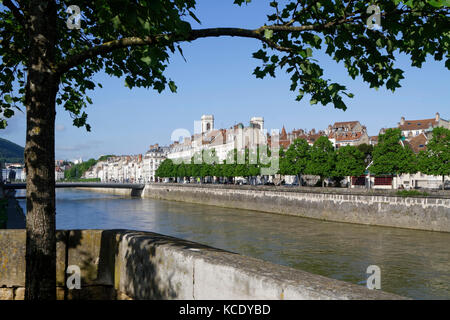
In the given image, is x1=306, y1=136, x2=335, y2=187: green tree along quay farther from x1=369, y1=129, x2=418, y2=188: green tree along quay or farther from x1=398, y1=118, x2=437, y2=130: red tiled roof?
x1=398, y1=118, x2=437, y2=130: red tiled roof

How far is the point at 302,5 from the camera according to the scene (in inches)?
215

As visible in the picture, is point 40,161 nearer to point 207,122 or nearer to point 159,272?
point 159,272

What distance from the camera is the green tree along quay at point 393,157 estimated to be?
51.7 meters

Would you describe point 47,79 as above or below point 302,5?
below

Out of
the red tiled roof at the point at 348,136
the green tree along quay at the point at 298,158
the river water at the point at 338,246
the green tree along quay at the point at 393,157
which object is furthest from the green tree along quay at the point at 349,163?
the red tiled roof at the point at 348,136

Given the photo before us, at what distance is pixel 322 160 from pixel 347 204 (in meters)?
17.7

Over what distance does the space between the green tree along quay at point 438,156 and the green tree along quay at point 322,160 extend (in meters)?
12.7

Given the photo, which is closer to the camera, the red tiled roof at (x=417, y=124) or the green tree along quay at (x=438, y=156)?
the green tree along quay at (x=438, y=156)

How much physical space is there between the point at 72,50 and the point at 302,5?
5194 millimetres

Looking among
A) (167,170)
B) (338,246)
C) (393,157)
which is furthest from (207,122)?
(338,246)

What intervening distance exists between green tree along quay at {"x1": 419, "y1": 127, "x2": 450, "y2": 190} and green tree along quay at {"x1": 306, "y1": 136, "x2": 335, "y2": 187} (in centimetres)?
1272

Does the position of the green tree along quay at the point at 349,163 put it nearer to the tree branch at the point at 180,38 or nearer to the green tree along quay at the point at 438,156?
the green tree along quay at the point at 438,156

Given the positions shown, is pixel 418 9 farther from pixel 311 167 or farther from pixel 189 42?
pixel 311 167
